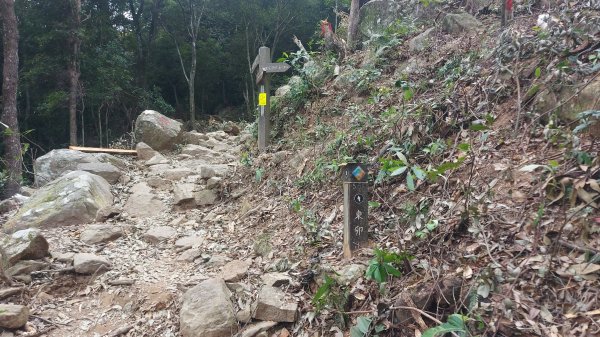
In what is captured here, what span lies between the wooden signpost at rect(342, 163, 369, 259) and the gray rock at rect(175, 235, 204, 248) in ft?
7.03

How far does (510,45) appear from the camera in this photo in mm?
3754

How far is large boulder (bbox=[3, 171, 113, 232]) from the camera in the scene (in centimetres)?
502

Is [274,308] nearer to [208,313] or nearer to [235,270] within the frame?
[208,313]

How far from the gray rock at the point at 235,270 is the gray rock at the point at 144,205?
2380mm

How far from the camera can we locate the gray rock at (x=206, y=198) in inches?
222

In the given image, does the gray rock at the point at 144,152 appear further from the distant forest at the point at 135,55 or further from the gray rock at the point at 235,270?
the distant forest at the point at 135,55

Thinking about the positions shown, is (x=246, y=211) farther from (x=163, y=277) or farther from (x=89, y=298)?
(x=89, y=298)

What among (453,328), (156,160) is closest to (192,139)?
(156,160)

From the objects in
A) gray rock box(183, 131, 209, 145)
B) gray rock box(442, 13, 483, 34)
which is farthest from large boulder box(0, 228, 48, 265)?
gray rock box(442, 13, 483, 34)

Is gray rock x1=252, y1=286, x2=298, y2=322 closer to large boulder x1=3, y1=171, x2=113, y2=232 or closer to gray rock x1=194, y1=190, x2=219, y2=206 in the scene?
gray rock x1=194, y1=190, x2=219, y2=206

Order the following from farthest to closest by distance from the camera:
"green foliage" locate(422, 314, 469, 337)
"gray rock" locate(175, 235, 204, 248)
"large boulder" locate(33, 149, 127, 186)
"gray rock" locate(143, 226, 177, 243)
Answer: "large boulder" locate(33, 149, 127, 186) < "gray rock" locate(143, 226, 177, 243) < "gray rock" locate(175, 235, 204, 248) < "green foliage" locate(422, 314, 469, 337)

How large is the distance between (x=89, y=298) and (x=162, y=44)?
60.8 ft

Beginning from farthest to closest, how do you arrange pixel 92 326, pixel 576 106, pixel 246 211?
1. pixel 246 211
2. pixel 92 326
3. pixel 576 106

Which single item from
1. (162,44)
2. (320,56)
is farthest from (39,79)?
(320,56)
